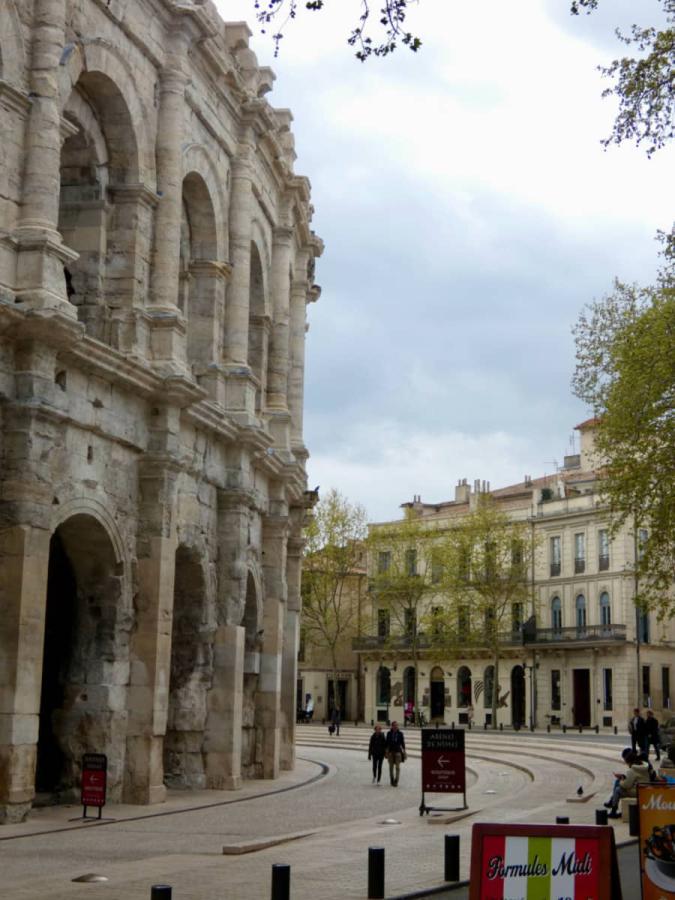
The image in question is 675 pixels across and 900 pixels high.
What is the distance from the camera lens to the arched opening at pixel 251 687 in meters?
28.2

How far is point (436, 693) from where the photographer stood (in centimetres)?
7331

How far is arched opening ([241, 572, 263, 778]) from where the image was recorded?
2820 cm

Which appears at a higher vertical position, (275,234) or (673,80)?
(275,234)

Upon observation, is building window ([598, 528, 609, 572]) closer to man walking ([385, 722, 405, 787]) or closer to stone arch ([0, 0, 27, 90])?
man walking ([385, 722, 405, 787])

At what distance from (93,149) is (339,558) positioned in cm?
4732

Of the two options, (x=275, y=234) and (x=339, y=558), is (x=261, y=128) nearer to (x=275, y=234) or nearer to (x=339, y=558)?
(x=275, y=234)

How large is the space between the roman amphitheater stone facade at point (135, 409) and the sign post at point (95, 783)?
78cm

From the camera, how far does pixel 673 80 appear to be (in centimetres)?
1666

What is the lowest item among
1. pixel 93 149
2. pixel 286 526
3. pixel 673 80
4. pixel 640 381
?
pixel 286 526

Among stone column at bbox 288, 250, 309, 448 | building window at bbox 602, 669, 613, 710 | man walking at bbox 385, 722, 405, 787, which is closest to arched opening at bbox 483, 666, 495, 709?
building window at bbox 602, 669, 613, 710

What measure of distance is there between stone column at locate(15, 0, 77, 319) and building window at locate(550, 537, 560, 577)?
173 ft

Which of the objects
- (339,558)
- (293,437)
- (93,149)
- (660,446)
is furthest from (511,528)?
(93,149)

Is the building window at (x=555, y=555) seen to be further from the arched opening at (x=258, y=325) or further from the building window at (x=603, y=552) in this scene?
the arched opening at (x=258, y=325)

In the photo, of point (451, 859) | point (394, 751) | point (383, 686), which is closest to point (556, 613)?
point (383, 686)
